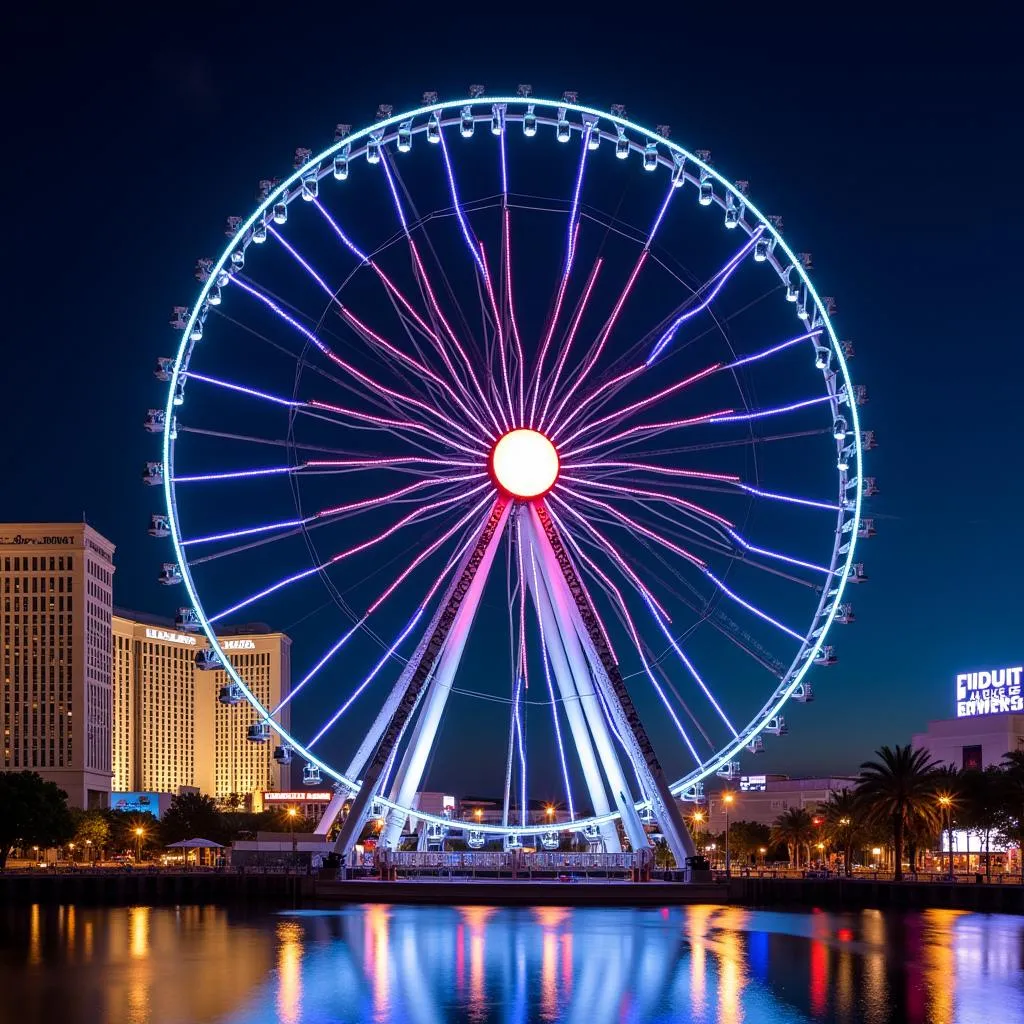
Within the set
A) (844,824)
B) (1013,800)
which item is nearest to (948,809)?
(844,824)

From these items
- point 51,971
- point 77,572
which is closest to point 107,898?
point 51,971

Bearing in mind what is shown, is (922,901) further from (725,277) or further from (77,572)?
(77,572)

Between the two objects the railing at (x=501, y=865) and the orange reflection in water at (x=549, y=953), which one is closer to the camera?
the orange reflection in water at (x=549, y=953)

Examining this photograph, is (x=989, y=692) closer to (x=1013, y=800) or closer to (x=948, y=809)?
(x=948, y=809)

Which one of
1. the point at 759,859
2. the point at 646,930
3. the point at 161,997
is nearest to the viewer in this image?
the point at 161,997

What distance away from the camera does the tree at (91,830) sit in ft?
414

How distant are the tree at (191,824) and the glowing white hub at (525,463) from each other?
8350 centimetres

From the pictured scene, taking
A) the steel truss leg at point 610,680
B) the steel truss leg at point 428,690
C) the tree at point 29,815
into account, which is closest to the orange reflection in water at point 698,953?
the steel truss leg at point 610,680

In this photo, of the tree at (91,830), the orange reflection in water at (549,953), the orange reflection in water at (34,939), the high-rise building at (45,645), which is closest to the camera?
the orange reflection in water at (549,953)

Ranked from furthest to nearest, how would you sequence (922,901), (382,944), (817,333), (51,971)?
(922,901)
(817,333)
(382,944)
(51,971)

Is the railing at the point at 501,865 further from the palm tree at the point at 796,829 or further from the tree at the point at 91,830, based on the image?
the tree at the point at 91,830

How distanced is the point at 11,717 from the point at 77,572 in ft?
Answer: 53.0

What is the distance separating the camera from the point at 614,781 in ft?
176

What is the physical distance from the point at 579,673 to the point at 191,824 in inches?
3232
